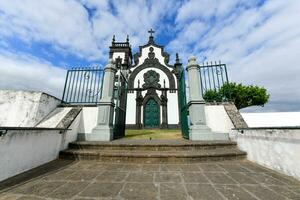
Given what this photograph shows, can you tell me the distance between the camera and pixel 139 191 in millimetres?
2184

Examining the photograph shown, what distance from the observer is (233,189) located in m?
2.24

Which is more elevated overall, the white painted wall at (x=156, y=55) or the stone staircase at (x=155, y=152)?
the white painted wall at (x=156, y=55)

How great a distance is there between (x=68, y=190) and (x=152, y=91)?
15.4 meters

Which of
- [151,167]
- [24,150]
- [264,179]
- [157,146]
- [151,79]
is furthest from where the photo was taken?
[151,79]

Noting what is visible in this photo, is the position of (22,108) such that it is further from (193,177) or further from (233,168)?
(233,168)

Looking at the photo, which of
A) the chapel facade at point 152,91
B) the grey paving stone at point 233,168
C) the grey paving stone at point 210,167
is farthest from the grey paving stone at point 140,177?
the chapel facade at point 152,91

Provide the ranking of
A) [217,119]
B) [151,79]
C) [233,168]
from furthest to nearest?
[151,79]
[217,119]
[233,168]

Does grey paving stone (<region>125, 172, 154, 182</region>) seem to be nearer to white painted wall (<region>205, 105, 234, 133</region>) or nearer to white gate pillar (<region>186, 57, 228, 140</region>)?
white gate pillar (<region>186, 57, 228, 140</region>)

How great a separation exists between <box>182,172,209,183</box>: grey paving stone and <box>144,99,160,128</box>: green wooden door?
A: 1350 cm

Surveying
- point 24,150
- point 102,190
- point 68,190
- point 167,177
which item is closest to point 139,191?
point 102,190

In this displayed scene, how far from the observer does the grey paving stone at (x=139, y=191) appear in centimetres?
201

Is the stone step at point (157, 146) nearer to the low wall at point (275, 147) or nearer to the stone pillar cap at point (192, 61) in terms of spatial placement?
the low wall at point (275, 147)

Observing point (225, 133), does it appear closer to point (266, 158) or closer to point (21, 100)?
point (266, 158)

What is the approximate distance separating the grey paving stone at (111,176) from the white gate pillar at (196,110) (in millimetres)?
3089
